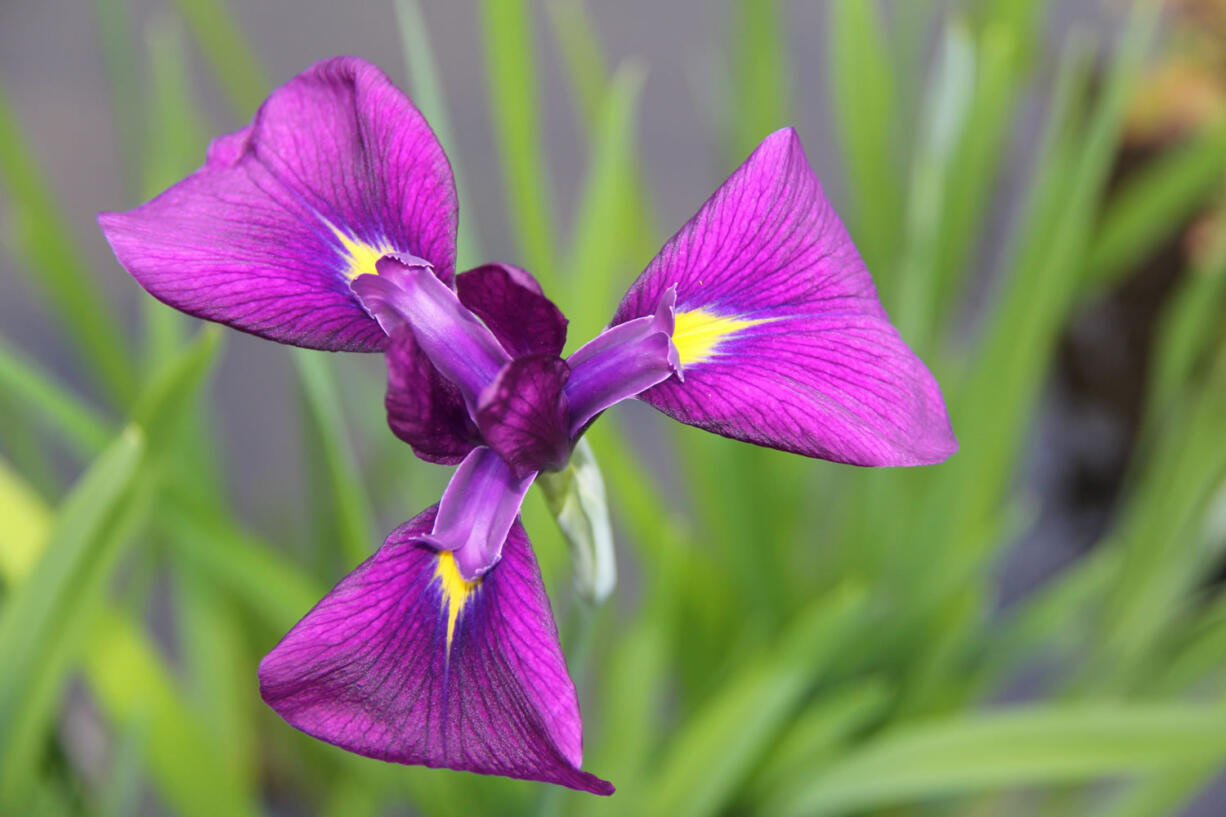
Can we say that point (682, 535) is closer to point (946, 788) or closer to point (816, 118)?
point (946, 788)

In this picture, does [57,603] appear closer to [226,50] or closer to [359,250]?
[359,250]

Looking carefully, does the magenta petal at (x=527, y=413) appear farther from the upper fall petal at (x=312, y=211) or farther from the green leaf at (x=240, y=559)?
the green leaf at (x=240, y=559)

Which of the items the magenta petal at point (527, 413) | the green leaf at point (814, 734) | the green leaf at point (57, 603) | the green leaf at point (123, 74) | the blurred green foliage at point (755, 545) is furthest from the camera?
the green leaf at point (123, 74)

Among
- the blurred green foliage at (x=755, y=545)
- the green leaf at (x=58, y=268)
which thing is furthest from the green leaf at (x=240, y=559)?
the green leaf at (x=58, y=268)

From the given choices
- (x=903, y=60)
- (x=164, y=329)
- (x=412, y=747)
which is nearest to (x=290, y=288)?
(x=412, y=747)

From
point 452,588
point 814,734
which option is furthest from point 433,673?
point 814,734

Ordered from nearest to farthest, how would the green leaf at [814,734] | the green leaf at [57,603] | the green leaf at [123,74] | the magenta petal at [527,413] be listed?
the magenta petal at [527,413] → the green leaf at [57,603] → the green leaf at [814,734] → the green leaf at [123,74]

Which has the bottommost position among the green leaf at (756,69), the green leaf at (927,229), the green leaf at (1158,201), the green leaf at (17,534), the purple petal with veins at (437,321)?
the green leaf at (17,534)
